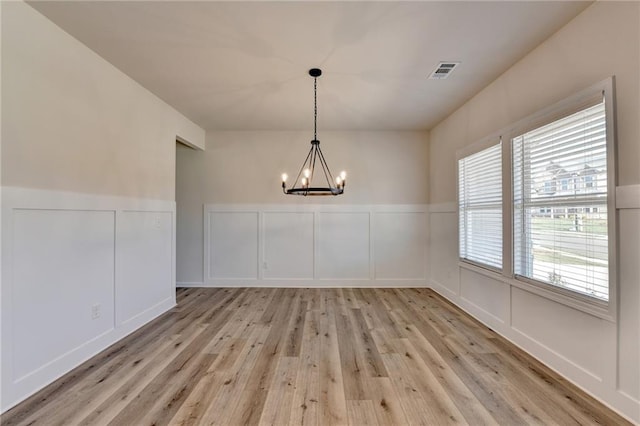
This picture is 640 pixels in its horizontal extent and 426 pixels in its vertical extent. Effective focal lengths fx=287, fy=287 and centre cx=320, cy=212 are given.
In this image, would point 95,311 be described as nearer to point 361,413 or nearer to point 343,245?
point 361,413

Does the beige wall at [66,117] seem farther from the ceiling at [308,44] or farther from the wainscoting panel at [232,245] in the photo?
the wainscoting panel at [232,245]

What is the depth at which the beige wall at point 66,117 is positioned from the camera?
2.00 meters

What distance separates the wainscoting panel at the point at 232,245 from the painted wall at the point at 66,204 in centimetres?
158

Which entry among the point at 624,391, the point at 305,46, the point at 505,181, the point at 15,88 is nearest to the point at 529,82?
the point at 505,181

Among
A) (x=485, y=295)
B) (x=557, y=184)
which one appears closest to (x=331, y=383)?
(x=485, y=295)

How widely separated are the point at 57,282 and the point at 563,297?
4.04m

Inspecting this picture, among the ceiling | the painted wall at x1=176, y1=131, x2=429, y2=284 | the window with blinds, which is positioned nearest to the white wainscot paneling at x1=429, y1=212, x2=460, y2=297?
the painted wall at x1=176, y1=131, x2=429, y2=284

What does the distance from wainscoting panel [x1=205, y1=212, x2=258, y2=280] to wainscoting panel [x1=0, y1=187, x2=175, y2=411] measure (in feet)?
5.34

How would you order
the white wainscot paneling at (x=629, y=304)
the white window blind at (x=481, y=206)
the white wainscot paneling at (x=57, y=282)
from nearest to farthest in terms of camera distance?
the white wainscot paneling at (x=629, y=304) → the white wainscot paneling at (x=57, y=282) → the white window blind at (x=481, y=206)

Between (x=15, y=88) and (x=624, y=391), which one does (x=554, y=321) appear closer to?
(x=624, y=391)

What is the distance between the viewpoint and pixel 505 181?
3049mm

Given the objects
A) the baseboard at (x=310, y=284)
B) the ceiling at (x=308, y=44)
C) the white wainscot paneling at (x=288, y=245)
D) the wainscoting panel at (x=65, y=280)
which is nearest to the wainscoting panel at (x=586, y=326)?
the ceiling at (x=308, y=44)

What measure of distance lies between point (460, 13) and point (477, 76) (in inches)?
45.2

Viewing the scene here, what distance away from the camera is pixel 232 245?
5.13 meters
